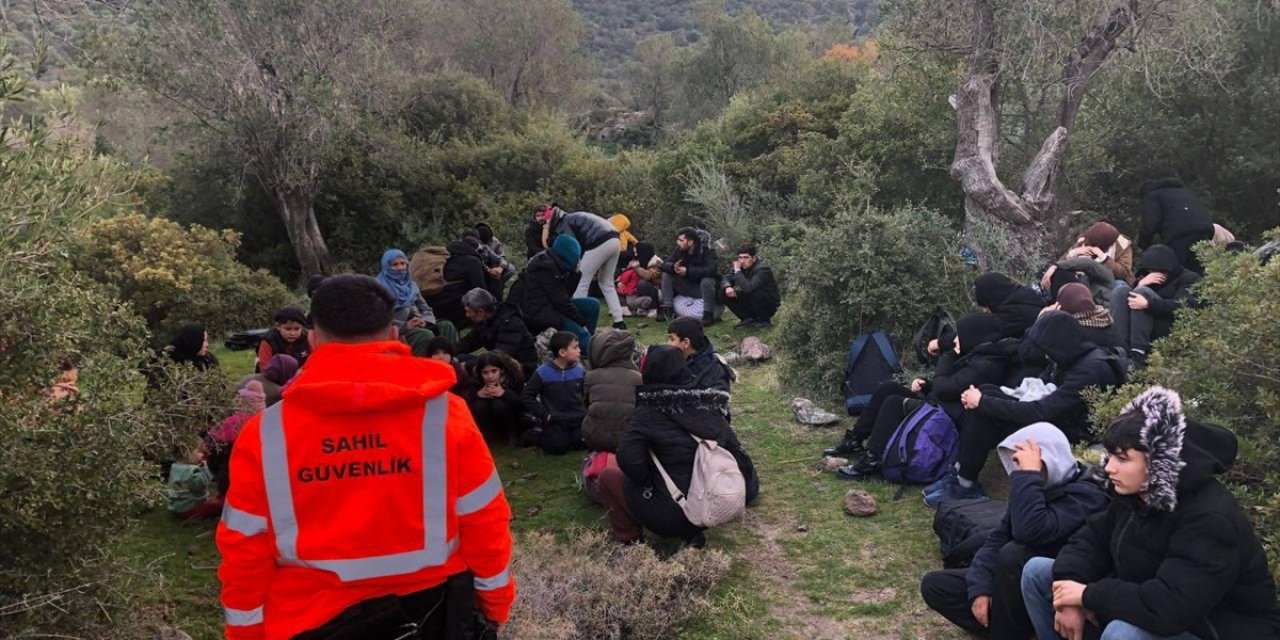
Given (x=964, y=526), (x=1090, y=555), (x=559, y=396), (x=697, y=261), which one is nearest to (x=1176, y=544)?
(x=1090, y=555)

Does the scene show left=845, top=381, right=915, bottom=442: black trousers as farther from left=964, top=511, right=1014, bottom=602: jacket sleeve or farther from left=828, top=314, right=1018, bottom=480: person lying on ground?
left=964, top=511, right=1014, bottom=602: jacket sleeve

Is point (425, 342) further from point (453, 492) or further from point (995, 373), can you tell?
point (453, 492)

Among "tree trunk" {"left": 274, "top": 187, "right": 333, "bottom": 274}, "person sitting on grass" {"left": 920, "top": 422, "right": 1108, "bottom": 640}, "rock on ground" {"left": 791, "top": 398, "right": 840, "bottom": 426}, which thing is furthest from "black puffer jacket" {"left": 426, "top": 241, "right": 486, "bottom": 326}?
"person sitting on grass" {"left": 920, "top": 422, "right": 1108, "bottom": 640}

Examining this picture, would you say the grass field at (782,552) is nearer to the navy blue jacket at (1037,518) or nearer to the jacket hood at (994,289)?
the navy blue jacket at (1037,518)

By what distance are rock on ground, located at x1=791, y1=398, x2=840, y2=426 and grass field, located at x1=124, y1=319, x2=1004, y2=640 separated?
0.15 meters

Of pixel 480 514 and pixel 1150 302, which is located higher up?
pixel 480 514

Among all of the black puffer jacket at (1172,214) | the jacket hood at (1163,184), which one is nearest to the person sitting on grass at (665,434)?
the black puffer jacket at (1172,214)

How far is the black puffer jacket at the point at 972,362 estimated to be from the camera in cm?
591

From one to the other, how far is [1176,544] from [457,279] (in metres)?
7.68

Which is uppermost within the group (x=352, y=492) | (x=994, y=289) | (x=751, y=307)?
(x=352, y=492)

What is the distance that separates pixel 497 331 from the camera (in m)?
8.09

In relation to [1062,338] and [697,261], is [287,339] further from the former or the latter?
[1062,338]

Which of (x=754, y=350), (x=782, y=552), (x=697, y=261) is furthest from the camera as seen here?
(x=697, y=261)

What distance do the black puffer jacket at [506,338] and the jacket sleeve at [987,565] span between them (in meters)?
4.73
